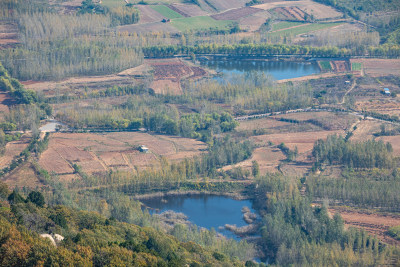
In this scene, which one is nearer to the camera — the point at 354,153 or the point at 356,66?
the point at 354,153

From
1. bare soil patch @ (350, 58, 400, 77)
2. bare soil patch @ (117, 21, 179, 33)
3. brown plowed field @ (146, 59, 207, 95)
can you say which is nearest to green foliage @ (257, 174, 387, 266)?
brown plowed field @ (146, 59, 207, 95)

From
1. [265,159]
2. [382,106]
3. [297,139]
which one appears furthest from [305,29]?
[265,159]

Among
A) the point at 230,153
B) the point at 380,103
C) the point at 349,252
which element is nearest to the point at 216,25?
the point at 380,103

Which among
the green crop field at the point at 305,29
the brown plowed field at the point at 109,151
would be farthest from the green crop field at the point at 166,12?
the brown plowed field at the point at 109,151

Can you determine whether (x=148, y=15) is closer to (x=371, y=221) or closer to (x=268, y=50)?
(x=268, y=50)

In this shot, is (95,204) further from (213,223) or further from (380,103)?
(380,103)
